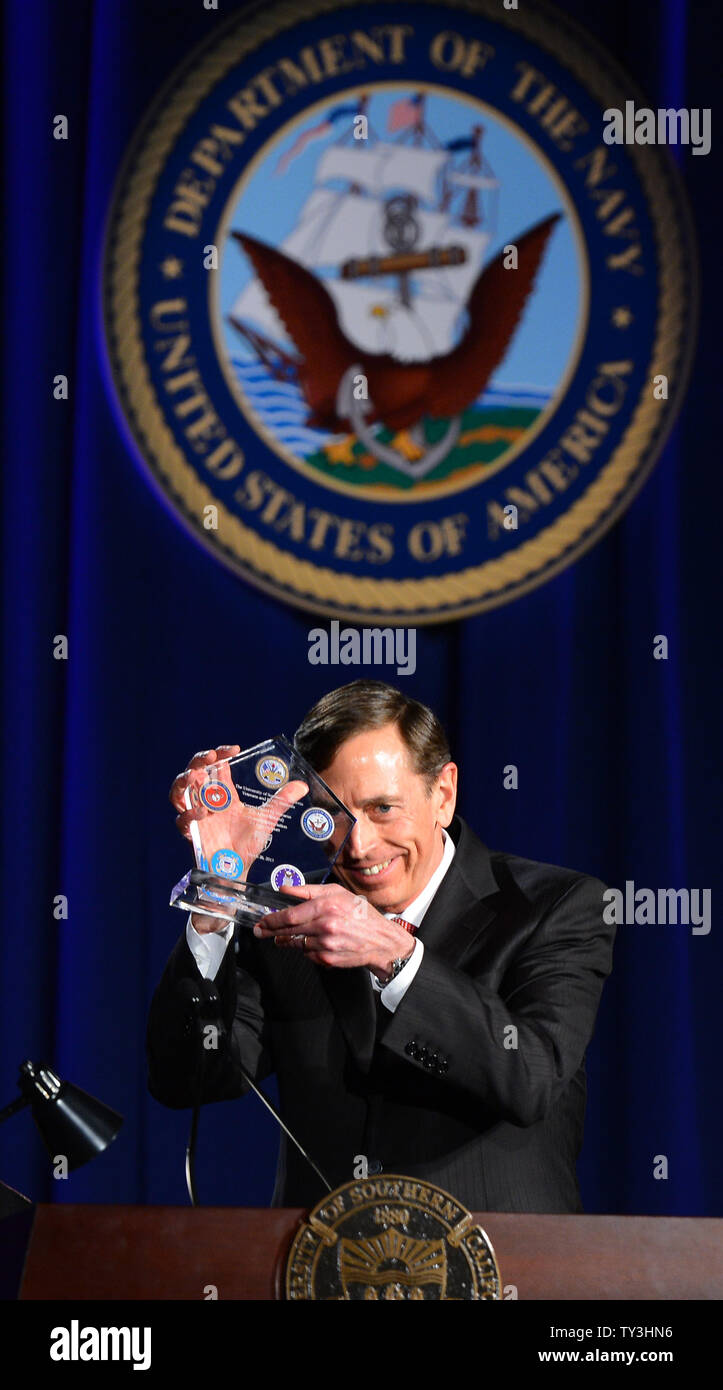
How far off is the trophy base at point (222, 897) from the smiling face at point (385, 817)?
1.05 feet

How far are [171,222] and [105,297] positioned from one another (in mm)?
202

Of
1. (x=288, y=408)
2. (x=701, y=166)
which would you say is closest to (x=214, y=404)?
(x=288, y=408)

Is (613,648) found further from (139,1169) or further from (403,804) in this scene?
(139,1169)

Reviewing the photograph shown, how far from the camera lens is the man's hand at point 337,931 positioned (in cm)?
158

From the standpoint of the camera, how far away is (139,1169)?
8.73 feet

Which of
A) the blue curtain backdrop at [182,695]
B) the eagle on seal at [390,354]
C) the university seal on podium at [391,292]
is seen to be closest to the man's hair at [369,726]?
the blue curtain backdrop at [182,695]

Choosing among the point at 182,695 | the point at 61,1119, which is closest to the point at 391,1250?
the point at 61,1119

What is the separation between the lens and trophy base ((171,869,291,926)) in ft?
5.67

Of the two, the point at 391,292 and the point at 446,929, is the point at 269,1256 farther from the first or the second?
the point at 391,292

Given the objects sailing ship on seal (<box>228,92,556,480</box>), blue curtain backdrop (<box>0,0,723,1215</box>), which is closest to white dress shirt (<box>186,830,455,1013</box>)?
blue curtain backdrop (<box>0,0,723,1215</box>)

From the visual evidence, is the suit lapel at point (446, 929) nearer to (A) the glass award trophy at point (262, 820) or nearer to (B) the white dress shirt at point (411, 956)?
(B) the white dress shirt at point (411, 956)

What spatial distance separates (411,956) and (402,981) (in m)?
0.03

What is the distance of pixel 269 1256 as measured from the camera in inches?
51.6

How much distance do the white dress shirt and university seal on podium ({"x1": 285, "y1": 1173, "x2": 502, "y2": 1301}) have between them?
36 cm
